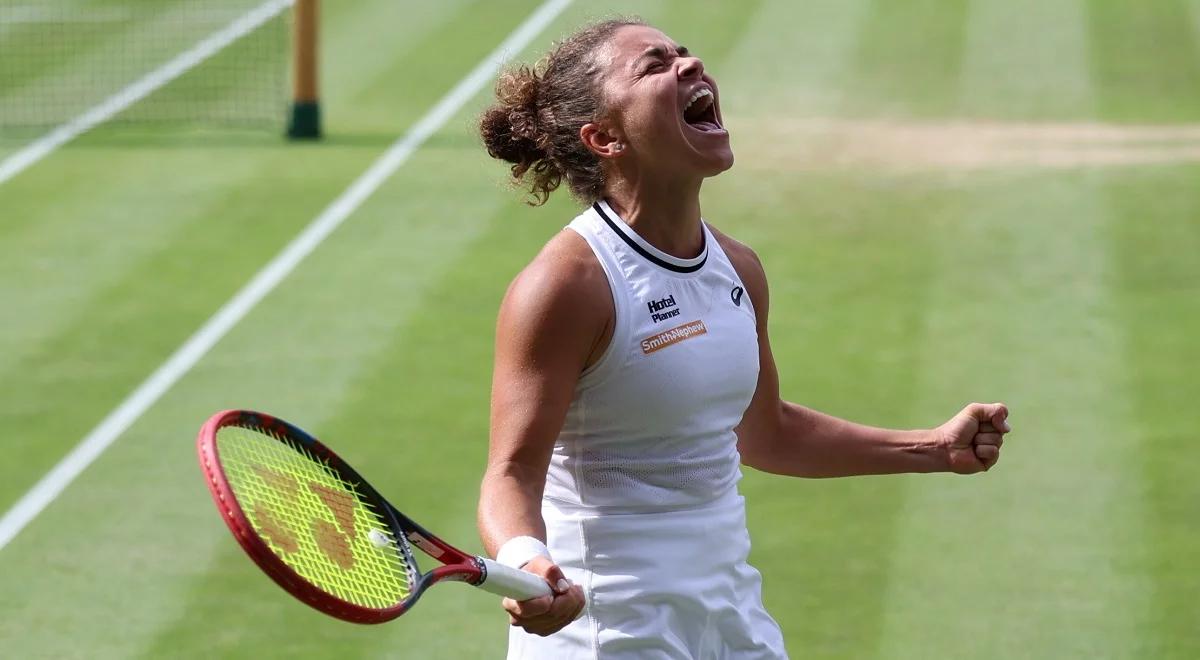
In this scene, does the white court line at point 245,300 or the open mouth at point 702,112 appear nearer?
the open mouth at point 702,112

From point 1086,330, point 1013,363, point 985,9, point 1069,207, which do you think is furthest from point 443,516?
point 985,9

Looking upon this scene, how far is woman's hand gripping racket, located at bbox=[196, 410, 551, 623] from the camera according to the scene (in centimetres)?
363

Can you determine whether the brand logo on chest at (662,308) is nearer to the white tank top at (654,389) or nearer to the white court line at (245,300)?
the white tank top at (654,389)

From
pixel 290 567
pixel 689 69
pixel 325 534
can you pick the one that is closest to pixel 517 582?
pixel 290 567

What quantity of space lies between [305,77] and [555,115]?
10873 millimetres

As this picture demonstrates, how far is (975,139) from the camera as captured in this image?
46.4 ft

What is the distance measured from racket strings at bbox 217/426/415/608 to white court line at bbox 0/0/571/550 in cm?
135

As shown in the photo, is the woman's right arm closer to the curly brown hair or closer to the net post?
the curly brown hair

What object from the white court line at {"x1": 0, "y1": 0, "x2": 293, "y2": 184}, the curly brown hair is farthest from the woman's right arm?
the white court line at {"x1": 0, "y1": 0, "x2": 293, "y2": 184}

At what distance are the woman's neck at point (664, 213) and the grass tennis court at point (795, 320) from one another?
74 centimetres

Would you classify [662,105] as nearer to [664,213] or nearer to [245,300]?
[664,213]

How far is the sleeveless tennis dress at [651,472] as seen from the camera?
4.02 meters

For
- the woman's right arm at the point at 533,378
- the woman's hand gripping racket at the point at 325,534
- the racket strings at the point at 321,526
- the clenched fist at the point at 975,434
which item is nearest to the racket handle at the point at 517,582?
the woman's hand gripping racket at the point at 325,534

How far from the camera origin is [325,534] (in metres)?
4.00
